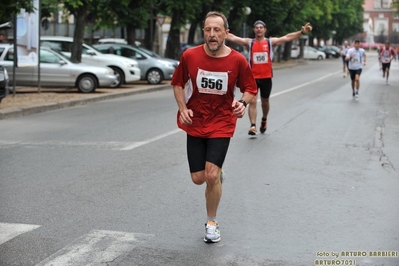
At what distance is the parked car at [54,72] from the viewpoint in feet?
74.1

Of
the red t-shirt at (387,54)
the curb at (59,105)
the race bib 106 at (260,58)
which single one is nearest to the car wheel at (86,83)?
the curb at (59,105)

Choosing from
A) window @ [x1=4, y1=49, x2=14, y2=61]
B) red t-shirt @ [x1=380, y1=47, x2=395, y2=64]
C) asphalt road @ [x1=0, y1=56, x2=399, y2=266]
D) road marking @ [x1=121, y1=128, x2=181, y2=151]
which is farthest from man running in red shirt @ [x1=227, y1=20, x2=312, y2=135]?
red t-shirt @ [x1=380, y1=47, x2=395, y2=64]

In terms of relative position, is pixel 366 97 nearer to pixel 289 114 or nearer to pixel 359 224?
pixel 289 114

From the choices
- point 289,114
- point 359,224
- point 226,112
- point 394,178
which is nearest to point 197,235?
point 226,112

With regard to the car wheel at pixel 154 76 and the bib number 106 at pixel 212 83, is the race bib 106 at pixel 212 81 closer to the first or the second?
the bib number 106 at pixel 212 83

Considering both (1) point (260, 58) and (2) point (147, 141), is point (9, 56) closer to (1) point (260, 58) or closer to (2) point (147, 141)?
(2) point (147, 141)

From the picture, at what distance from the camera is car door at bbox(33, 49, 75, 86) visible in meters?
22.8

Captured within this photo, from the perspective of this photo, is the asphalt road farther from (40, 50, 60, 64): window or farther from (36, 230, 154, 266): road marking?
(40, 50, 60, 64): window

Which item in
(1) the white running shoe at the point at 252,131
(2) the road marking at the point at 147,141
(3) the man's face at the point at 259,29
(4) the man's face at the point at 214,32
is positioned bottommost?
(2) the road marking at the point at 147,141

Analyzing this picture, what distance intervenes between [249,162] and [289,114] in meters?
6.92

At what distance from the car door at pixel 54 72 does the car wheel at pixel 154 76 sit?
6.11 meters

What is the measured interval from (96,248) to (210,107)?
1455 millimetres

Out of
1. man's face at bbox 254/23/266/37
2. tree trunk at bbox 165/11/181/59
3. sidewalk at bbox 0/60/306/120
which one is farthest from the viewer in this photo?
tree trunk at bbox 165/11/181/59

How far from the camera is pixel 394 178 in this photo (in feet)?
30.1
